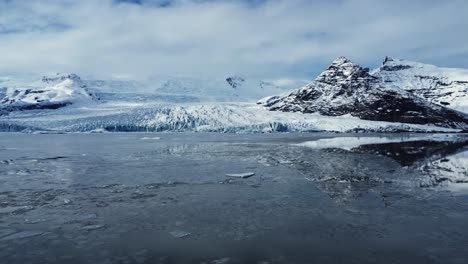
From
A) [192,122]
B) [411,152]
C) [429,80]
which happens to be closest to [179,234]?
[411,152]

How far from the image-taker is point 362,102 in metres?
85.8

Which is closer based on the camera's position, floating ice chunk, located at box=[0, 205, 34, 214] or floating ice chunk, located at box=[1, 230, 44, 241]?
floating ice chunk, located at box=[1, 230, 44, 241]

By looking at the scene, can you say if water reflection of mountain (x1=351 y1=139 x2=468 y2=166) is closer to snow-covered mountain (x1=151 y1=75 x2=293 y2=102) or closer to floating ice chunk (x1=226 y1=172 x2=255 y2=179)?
floating ice chunk (x1=226 y1=172 x2=255 y2=179)

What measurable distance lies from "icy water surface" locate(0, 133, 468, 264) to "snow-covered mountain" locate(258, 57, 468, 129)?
7143 cm

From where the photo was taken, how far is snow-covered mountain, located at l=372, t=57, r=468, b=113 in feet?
420

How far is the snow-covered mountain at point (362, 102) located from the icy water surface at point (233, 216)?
71.4 m

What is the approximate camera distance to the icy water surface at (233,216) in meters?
6.20

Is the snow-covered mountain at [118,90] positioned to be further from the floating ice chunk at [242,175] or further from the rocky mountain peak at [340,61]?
the floating ice chunk at [242,175]

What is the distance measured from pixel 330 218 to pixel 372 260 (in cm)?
230

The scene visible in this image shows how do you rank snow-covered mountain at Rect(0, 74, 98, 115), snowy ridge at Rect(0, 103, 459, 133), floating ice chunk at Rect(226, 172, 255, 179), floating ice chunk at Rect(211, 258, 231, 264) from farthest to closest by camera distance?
1. snow-covered mountain at Rect(0, 74, 98, 115)
2. snowy ridge at Rect(0, 103, 459, 133)
3. floating ice chunk at Rect(226, 172, 255, 179)
4. floating ice chunk at Rect(211, 258, 231, 264)

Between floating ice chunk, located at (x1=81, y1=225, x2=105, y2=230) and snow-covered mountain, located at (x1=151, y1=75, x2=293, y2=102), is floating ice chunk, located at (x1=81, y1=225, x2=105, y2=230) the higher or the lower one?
the lower one

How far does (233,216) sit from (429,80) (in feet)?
508

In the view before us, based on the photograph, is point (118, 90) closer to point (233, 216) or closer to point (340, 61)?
point (340, 61)

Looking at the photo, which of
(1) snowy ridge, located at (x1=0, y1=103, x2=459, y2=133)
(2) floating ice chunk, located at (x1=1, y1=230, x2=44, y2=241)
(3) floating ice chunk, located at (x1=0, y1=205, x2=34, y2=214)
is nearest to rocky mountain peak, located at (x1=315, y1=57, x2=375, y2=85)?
(1) snowy ridge, located at (x1=0, y1=103, x2=459, y2=133)
